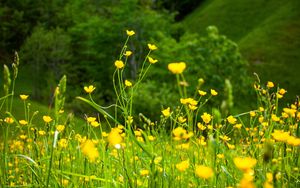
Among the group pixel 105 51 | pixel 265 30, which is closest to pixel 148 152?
pixel 105 51

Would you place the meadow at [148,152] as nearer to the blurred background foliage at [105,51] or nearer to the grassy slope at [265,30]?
the blurred background foliage at [105,51]

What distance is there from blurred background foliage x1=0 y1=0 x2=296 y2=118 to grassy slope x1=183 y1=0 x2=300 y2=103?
2713 mm

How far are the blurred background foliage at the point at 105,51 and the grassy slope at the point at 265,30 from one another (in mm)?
2713

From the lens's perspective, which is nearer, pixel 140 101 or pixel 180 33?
pixel 140 101

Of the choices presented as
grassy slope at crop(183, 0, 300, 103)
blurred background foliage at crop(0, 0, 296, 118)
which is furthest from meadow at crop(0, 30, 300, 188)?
grassy slope at crop(183, 0, 300, 103)

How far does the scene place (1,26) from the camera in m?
32.2

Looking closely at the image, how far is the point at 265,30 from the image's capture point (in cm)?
3838

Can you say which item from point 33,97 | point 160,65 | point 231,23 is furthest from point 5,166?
point 231,23

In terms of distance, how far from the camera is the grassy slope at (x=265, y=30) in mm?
32312

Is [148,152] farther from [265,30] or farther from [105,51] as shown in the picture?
[265,30]

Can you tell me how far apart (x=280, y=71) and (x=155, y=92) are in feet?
44.2

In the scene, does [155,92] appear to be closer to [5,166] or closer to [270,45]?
[270,45]

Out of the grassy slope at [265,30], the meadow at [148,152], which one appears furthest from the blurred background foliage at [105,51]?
the meadow at [148,152]

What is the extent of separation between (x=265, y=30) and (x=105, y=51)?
51.5ft
